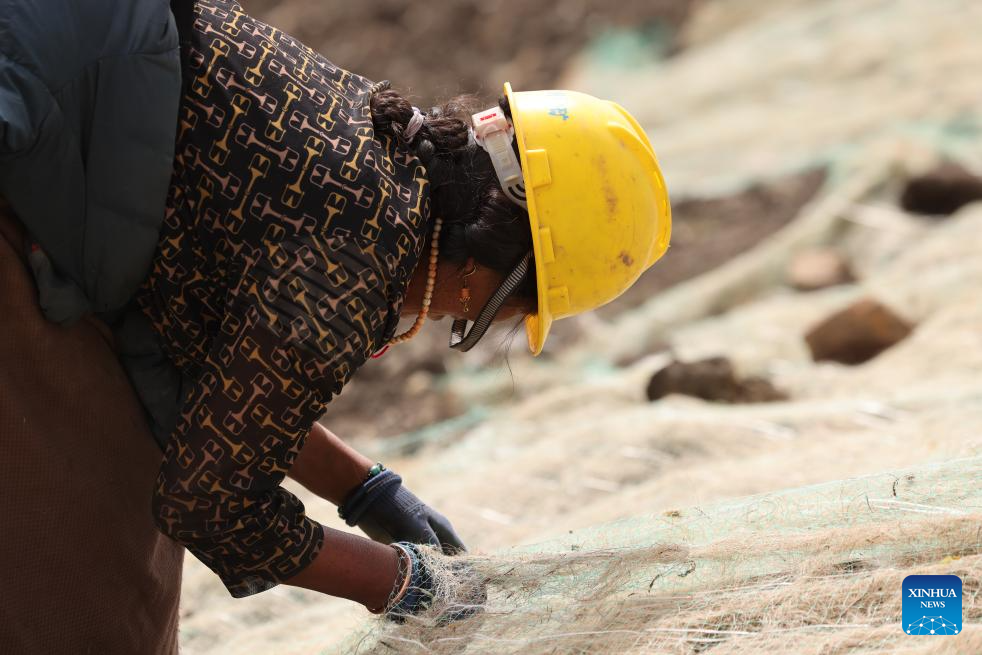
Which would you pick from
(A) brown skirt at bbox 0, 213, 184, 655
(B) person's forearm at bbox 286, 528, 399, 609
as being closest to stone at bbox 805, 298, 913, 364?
(B) person's forearm at bbox 286, 528, 399, 609

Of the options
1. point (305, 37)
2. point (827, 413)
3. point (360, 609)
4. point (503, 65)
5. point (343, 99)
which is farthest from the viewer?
point (305, 37)

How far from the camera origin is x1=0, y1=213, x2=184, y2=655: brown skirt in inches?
71.2

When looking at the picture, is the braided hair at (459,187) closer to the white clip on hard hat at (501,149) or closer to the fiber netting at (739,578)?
the white clip on hard hat at (501,149)

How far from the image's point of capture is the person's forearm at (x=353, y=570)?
1.96m

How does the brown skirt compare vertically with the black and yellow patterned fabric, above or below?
below

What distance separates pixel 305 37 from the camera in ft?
31.2

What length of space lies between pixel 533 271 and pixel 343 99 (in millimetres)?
475

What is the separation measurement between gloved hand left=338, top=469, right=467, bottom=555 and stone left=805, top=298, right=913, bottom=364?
7.23 feet

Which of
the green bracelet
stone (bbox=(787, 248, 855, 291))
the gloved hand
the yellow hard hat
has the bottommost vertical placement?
stone (bbox=(787, 248, 855, 291))

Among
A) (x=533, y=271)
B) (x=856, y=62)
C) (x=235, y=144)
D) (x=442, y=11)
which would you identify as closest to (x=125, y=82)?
(x=235, y=144)

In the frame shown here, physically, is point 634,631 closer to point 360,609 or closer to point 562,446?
point 360,609

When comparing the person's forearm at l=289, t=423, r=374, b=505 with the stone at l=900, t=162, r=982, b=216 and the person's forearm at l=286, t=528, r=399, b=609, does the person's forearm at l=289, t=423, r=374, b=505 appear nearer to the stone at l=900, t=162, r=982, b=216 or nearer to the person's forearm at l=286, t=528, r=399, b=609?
the person's forearm at l=286, t=528, r=399, b=609

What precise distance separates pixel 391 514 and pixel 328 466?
17 centimetres

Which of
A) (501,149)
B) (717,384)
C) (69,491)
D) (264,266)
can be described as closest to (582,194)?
(501,149)
